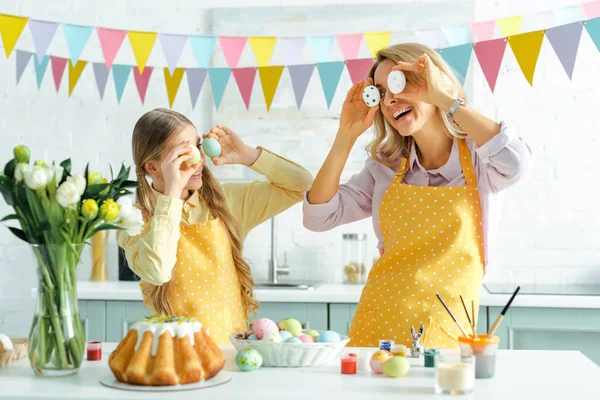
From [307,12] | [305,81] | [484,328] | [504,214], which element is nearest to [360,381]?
[484,328]

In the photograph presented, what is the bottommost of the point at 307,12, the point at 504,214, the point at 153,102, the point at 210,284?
the point at 210,284

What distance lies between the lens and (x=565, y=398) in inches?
51.4

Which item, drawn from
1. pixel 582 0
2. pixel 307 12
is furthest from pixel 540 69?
pixel 307 12

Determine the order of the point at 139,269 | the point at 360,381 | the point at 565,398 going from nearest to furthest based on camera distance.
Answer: the point at 565,398
the point at 360,381
the point at 139,269

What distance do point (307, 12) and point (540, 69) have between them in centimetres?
106

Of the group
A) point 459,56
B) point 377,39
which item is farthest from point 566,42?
point 377,39

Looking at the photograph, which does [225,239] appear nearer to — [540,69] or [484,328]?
[484,328]

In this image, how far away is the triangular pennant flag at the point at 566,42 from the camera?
240 centimetres

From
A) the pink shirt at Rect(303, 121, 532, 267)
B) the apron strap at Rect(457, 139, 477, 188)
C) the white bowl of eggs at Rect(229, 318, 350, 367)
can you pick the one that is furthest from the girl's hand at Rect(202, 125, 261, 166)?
the white bowl of eggs at Rect(229, 318, 350, 367)

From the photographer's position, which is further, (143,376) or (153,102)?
(153,102)

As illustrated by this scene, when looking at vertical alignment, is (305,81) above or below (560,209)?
above

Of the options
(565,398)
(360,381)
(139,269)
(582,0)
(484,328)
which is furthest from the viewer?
(582,0)

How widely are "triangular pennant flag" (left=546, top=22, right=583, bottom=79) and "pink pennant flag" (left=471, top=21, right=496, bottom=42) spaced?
32 cm

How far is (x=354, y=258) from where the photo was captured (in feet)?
11.0
